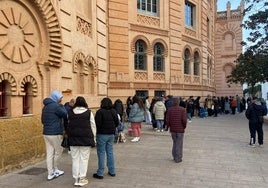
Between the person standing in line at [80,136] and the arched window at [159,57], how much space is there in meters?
17.5

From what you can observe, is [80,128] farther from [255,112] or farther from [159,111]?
[159,111]

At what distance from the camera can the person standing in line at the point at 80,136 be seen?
6.92 metres

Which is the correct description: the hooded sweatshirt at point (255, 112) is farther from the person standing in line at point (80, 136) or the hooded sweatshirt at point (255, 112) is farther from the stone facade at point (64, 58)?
the person standing in line at point (80, 136)

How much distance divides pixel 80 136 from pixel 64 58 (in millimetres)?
4238

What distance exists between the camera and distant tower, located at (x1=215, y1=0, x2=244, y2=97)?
158 ft

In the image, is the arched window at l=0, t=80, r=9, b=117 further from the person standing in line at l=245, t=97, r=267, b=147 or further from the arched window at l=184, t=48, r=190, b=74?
the arched window at l=184, t=48, r=190, b=74

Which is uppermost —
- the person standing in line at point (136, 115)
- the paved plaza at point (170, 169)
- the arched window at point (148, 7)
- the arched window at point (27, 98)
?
the arched window at point (148, 7)

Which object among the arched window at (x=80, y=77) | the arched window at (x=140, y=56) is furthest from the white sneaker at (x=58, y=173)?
the arched window at (x=140, y=56)

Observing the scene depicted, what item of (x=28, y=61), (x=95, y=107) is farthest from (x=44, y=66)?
(x=95, y=107)

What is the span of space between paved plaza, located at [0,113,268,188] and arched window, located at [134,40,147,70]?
1114 cm

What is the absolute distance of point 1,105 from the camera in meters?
8.43

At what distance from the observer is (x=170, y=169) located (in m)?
8.36

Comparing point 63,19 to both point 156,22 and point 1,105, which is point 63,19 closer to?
point 1,105

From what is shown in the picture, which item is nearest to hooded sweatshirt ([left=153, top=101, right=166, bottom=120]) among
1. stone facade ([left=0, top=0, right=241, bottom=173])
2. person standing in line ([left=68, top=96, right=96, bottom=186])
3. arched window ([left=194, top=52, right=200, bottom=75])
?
stone facade ([left=0, top=0, right=241, bottom=173])
